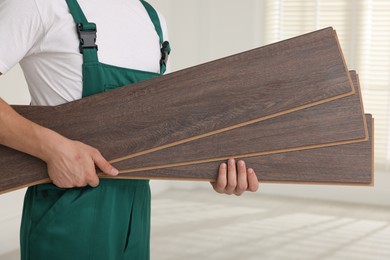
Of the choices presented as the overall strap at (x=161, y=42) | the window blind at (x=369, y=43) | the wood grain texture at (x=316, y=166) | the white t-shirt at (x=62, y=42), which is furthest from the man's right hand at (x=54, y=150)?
the window blind at (x=369, y=43)

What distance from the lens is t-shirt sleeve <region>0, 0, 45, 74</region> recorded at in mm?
1235

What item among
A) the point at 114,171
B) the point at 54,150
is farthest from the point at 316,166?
the point at 54,150

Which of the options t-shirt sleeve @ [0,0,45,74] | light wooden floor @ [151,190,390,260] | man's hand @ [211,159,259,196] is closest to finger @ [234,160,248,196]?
man's hand @ [211,159,259,196]

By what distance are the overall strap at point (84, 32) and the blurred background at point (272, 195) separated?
2.33 m

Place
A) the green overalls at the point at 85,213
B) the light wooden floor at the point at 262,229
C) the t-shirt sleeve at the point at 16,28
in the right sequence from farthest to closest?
the light wooden floor at the point at 262,229, the green overalls at the point at 85,213, the t-shirt sleeve at the point at 16,28

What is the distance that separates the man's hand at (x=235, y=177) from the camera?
1364mm

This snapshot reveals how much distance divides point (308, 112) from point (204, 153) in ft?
0.77

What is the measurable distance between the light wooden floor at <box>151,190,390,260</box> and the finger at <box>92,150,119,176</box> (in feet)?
7.45

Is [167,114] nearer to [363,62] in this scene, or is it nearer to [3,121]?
[3,121]

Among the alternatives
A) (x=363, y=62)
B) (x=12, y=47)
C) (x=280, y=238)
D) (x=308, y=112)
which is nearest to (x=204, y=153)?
(x=308, y=112)

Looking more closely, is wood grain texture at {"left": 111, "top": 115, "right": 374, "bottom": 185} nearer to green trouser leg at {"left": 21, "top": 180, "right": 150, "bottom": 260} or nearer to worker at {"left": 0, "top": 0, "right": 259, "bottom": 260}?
worker at {"left": 0, "top": 0, "right": 259, "bottom": 260}

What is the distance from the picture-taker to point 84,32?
1.32 metres

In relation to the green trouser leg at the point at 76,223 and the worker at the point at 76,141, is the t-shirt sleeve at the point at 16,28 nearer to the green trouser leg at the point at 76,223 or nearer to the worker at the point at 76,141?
the worker at the point at 76,141

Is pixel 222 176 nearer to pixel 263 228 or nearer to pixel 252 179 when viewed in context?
pixel 252 179
